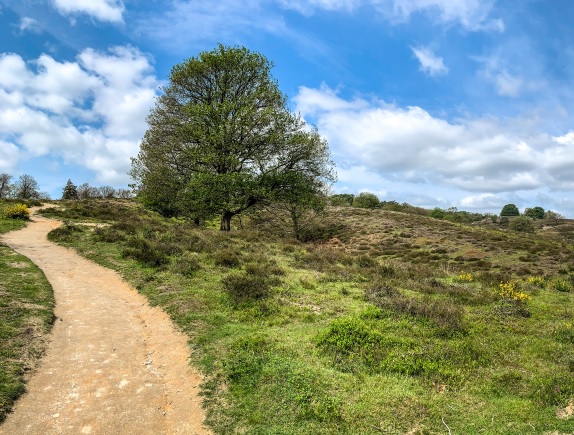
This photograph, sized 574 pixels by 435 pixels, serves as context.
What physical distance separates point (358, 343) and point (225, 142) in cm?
2346

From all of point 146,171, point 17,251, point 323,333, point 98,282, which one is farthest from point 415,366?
point 146,171

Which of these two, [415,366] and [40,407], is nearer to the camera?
[40,407]

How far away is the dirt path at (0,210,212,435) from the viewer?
633cm

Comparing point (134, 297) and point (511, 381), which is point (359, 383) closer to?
point (511, 381)

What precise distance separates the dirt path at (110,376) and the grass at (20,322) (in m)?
0.24

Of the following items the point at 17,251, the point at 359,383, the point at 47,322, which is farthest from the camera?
the point at 17,251

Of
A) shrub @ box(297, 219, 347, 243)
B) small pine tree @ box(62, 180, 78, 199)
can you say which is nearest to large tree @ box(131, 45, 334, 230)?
shrub @ box(297, 219, 347, 243)

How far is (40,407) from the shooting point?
6.56m

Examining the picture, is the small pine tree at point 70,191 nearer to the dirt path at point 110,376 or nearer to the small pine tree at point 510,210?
the dirt path at point 110,376

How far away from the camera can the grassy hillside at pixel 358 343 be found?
650cm

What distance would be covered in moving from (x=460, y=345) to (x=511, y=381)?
5.40 ft

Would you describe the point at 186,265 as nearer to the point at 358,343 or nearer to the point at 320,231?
the point at 358,343

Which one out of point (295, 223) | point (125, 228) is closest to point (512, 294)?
point (125, 228)

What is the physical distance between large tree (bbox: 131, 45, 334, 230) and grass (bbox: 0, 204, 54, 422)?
1579 cm
